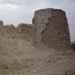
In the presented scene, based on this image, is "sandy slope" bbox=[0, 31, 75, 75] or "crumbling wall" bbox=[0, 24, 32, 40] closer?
"sandy slope" bbox=[0, 31, 75, 75]

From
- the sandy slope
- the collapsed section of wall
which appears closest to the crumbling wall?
the sandy slope

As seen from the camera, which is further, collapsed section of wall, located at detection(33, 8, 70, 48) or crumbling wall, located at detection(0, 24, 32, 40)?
crumbling wall, located at detection(0, 24, 32, 40)

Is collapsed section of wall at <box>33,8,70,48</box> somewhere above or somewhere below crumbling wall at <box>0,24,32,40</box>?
above

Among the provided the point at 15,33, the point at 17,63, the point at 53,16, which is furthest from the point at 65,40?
the point at 15,33

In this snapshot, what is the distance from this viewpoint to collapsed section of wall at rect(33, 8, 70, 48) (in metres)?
4.79

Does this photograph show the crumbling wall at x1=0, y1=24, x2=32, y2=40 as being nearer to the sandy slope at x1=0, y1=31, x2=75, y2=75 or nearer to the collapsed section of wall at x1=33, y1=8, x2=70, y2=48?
the sandy slope at x1=0, y1=31, x2=75, y2=75

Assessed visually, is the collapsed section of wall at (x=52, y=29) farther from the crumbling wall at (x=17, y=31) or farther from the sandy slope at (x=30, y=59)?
the crumbling wall at (x=17, y=31)

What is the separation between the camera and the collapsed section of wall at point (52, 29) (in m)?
4.79

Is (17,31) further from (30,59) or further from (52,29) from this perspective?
(52,29)

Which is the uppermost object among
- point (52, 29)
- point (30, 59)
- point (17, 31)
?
point (52, 29)

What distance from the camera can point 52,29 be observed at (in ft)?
16.2

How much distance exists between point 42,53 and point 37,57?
13cm

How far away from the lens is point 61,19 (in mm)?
4949

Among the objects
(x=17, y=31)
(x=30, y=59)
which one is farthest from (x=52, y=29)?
(x=17, y=31)
